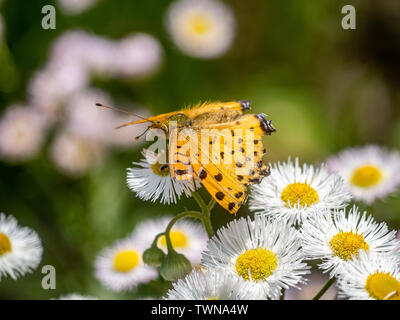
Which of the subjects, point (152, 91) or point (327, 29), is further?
point (327, 29)

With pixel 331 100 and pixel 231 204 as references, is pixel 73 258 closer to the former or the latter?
pixel 231 204

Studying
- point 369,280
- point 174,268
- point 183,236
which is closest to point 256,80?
point 183,236

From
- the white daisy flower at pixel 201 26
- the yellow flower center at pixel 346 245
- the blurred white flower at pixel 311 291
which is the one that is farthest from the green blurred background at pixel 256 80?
the yellow flower center at pixel 346 245

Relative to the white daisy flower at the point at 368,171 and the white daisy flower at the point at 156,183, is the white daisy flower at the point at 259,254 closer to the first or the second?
the white daisy flower at the point at 156,183

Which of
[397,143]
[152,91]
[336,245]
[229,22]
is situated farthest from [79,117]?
[397,143]

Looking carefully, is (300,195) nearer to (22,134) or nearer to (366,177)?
(366,177)
